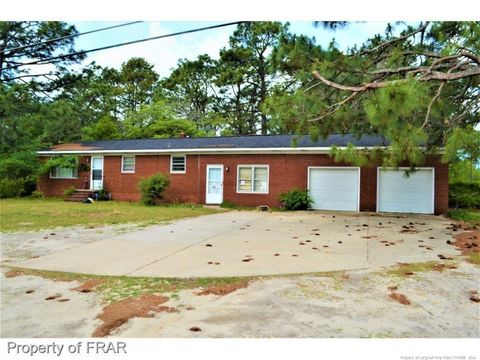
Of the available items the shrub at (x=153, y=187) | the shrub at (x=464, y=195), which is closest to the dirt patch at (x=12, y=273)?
the shrub at (x=153, y=187)

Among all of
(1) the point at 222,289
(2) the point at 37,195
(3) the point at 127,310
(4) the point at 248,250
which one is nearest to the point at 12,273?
(3) the point at 127,310

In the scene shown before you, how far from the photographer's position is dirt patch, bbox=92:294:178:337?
3.00 metres

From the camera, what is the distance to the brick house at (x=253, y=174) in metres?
13.3

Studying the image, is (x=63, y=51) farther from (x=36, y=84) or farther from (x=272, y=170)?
(x=272, y=170)

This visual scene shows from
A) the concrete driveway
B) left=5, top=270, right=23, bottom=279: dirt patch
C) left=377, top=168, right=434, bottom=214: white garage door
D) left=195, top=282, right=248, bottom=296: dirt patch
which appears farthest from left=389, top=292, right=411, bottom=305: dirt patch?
left=377, top=168, right=434, bottom=214: white garage door

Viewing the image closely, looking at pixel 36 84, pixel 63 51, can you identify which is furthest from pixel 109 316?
pixel 36 84

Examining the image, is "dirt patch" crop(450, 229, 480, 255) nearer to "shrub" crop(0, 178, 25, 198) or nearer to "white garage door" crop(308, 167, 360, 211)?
"white garage door" crop(308, 167, 360, 211)

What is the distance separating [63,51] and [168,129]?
1329 cm

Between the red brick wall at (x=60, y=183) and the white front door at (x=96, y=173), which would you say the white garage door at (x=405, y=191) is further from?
the red brick wall at (x=60, y=183)

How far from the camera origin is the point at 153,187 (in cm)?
1530

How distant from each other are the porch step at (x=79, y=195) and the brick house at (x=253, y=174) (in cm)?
46

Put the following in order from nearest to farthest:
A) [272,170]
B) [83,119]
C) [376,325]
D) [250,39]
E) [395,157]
Answer: [376,325]
[395,157]
[272,170]
[83,119]
[250,39]

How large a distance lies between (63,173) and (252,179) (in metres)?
10.4
